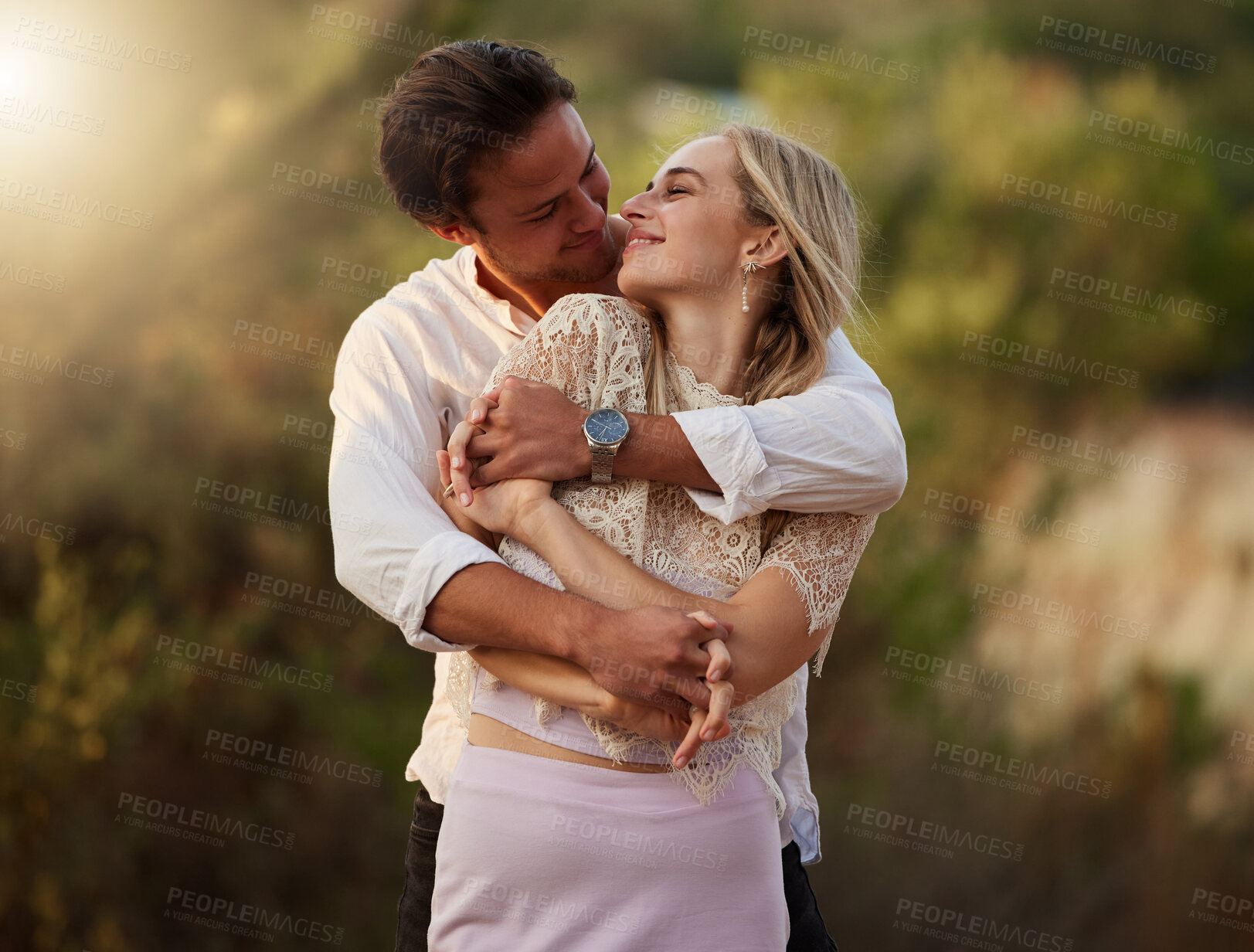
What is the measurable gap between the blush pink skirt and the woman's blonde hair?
0.60m

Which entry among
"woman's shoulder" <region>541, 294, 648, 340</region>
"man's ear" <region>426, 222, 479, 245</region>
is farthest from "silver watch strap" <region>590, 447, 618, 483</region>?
"man's ear" <region>426, 222, 479, 245</region>

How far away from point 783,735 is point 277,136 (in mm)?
3333

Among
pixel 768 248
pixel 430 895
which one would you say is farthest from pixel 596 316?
pixel 430 895

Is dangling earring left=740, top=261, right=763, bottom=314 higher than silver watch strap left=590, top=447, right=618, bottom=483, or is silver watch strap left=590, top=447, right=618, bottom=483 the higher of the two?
dangling earring left=740, top=261, right=763, bottom=314

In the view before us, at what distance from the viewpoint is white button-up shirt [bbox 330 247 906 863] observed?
5.20ft

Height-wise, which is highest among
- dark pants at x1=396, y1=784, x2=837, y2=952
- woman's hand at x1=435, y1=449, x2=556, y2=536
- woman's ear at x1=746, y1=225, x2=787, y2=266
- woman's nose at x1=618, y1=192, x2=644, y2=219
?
woman's nose at x1=618, y1=192, x2=644, y2=219

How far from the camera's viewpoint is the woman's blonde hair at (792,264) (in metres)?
1.77

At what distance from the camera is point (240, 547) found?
4.21 meters

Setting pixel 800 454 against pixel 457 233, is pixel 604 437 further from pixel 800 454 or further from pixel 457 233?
pixel 457 233

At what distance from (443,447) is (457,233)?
55 centimetres

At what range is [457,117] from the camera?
214cm

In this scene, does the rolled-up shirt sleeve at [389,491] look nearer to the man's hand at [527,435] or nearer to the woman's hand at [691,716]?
the man's hand at [527,435]

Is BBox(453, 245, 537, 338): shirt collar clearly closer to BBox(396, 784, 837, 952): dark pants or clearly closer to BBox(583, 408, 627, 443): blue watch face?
BBox(583, 408, 627, 443): blue watch face

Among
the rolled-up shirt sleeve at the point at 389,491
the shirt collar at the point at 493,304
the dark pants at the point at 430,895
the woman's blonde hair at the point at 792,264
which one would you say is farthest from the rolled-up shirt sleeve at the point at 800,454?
the dark pants at the point at 430,895
